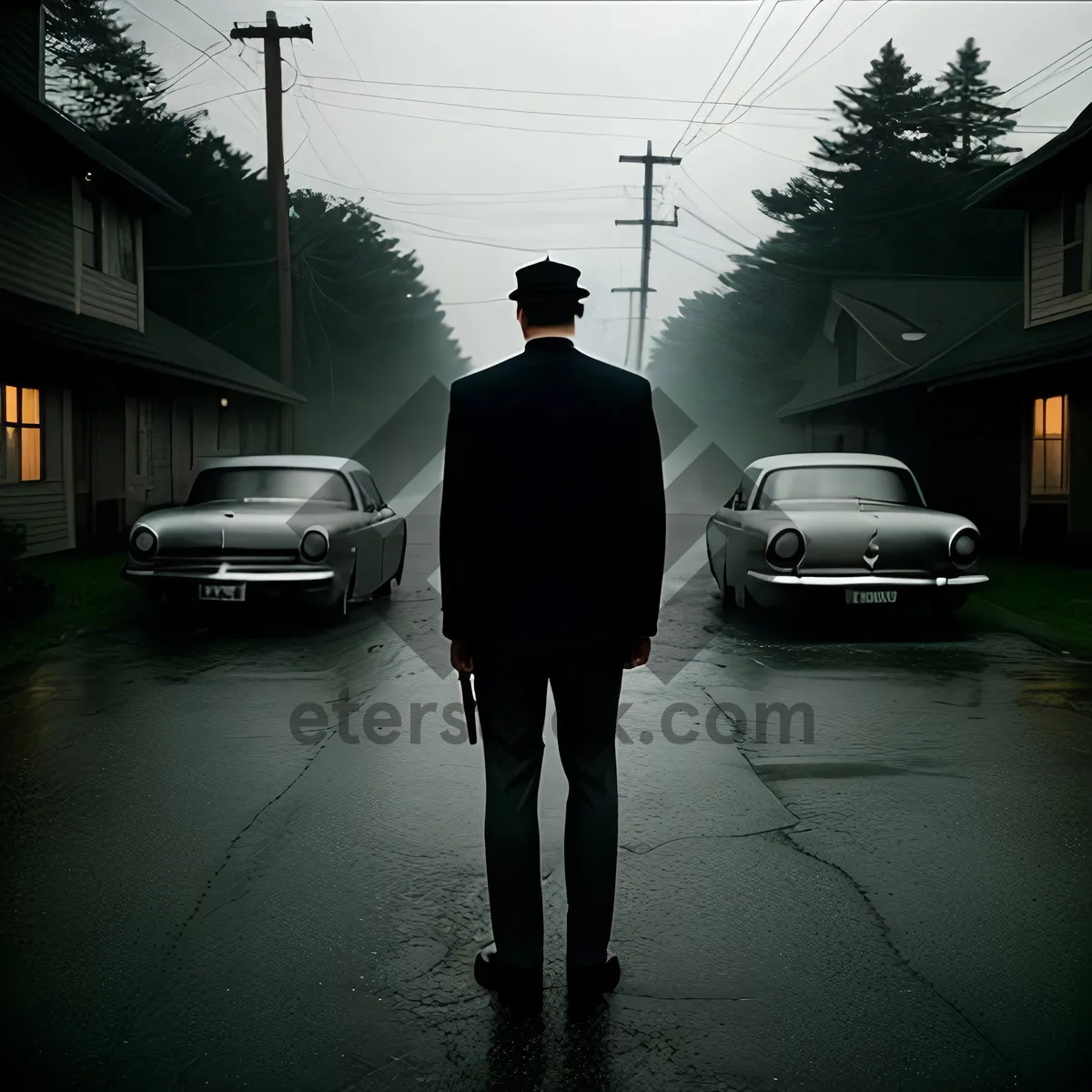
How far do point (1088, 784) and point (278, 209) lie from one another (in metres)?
23.5

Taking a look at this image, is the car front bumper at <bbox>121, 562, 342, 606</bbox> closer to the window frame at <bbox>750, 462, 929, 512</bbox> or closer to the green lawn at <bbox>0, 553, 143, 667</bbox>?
the green lawn at <bbox>0, 553, 143, 667</bbox>

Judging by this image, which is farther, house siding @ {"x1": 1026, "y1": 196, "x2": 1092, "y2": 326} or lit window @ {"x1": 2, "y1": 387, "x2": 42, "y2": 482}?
house siding @ {"x1": 1026, "y1": 196, "x2": 1092, "y2": 326}

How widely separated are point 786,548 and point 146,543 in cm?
544

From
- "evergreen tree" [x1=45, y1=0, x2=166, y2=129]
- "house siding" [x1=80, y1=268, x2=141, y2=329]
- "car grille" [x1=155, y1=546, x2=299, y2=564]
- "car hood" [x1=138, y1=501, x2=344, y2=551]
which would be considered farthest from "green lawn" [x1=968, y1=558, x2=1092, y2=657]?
"evergreen tree" [x1=45, y1=0, x2=166, y2=129]

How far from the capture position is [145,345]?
19812 mm

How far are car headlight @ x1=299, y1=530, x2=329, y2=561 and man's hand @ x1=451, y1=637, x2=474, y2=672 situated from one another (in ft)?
23.6

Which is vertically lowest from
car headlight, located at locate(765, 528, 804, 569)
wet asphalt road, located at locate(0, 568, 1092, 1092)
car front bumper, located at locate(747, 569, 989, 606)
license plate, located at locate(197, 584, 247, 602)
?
wet asphalt road, located at locate(0, 568, 1092, 1092)

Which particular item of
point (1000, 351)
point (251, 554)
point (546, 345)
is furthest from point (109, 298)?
point (546, 345)

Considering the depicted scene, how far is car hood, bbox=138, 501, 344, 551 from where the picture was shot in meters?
10.3

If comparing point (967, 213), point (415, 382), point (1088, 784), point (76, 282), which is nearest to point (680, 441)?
point (415, 382)

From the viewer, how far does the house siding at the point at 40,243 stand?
17.1 meters

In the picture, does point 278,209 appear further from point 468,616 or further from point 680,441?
point 680,441

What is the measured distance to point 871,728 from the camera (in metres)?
6.86

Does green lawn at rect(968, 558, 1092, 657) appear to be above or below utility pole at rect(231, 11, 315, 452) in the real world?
below
